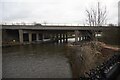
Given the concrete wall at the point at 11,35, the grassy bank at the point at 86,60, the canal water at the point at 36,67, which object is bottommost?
the canal water at the point at 36,67

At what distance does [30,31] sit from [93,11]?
1456 inches

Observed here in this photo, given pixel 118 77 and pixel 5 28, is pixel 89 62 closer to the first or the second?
pixel 118 77

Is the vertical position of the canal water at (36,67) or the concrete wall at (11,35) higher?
the concrete wall at (11,35)

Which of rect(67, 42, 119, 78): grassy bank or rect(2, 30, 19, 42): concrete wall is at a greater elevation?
rect(2, 30, 19, 42): concrete wall

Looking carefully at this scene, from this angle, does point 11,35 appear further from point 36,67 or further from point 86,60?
point 86,60

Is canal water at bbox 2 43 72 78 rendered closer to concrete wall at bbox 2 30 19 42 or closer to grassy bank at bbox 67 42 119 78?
grassy bank at bbox 67 42 119 78

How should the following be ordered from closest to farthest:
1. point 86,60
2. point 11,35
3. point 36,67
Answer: point 86,60
point 36,67
point 11,35

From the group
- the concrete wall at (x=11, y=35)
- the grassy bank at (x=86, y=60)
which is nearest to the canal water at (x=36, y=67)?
the grassy bank at (x=86, y=60)

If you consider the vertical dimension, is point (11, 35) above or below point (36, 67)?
above

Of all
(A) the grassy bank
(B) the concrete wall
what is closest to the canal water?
(A) the grassy bank

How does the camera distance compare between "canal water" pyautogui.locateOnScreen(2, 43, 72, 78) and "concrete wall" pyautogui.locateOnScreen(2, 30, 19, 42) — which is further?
"concrete wall" pyautogui.locateOnScreen(2, 30, 19, 42)

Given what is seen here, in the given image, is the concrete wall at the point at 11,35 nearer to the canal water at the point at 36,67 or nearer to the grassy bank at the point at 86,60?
the canal water at the point at 36,67

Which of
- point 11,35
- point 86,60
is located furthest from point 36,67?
point 11,35

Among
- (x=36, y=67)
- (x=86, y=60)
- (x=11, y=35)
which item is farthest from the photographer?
(x=11, y=35)
